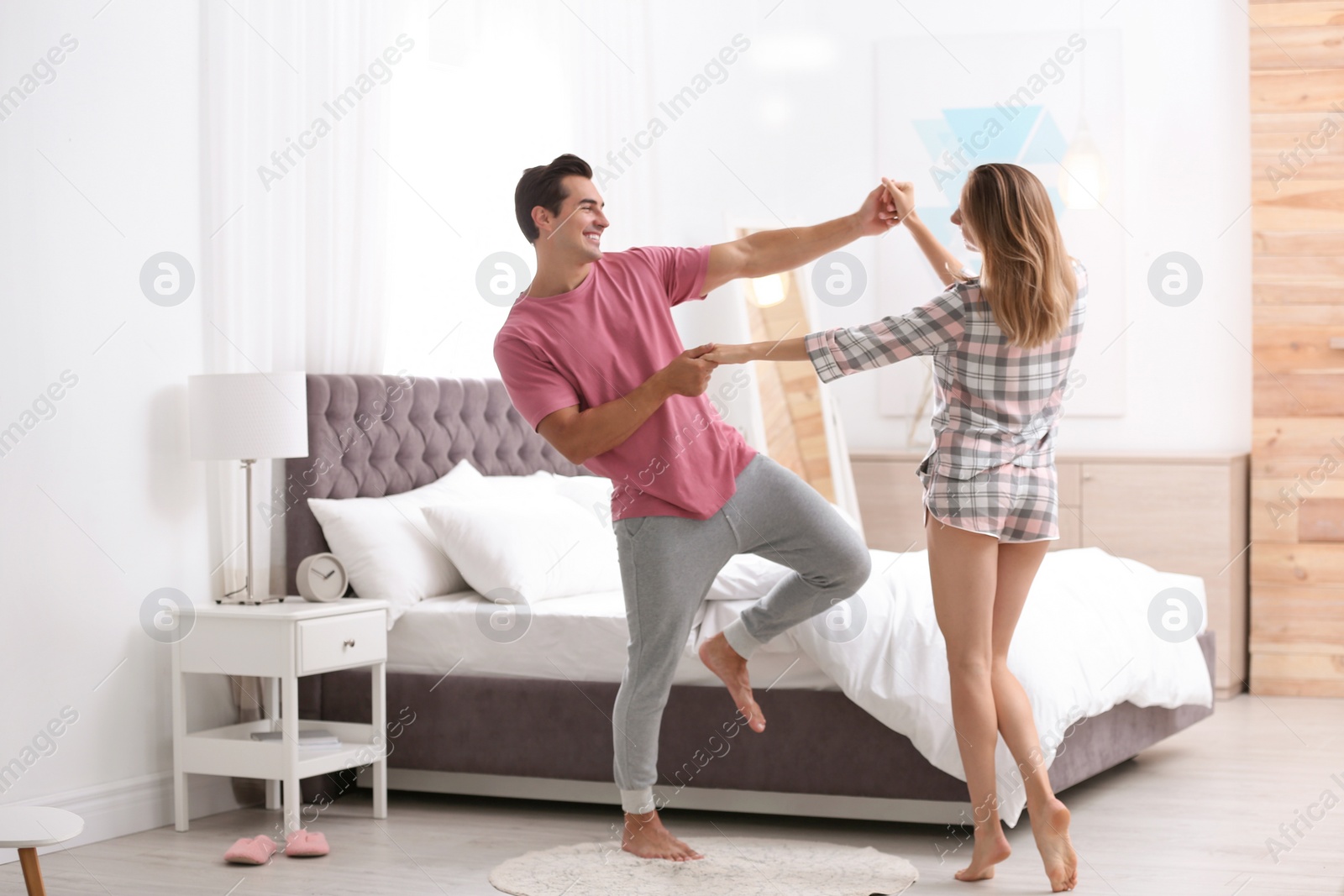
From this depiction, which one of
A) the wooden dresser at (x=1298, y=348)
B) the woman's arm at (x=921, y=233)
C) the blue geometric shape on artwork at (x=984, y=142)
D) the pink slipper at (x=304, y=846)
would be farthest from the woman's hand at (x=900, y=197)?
the blue geometric shape on artwork at (x=984, y=142)

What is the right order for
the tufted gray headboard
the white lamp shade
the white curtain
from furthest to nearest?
the tufted gray headboard
the white curtain
the white lamp shade

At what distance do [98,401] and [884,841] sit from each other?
2261 mm

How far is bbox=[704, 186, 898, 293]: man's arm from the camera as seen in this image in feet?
10.3

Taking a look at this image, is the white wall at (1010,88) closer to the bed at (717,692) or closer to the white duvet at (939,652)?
the bed at (717,692)

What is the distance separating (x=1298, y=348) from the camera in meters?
5.38

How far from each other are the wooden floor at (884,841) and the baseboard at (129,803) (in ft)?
0.17

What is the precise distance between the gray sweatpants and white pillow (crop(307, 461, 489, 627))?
3.60ft

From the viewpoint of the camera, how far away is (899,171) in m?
6.37

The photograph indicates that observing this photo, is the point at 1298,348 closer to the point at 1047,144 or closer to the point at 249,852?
the point at 1047,144

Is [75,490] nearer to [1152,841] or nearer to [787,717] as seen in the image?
[787,717]

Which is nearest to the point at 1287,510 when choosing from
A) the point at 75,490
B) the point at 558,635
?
the point at 558,635

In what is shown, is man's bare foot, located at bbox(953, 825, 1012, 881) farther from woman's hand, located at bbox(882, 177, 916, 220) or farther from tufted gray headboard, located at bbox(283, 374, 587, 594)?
tufted gray headboard, located at bbox(283, 374, 587, 594)

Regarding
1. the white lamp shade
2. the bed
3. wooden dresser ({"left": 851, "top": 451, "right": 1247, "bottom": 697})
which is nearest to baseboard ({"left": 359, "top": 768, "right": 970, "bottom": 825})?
the bed

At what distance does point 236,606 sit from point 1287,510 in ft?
12.6
